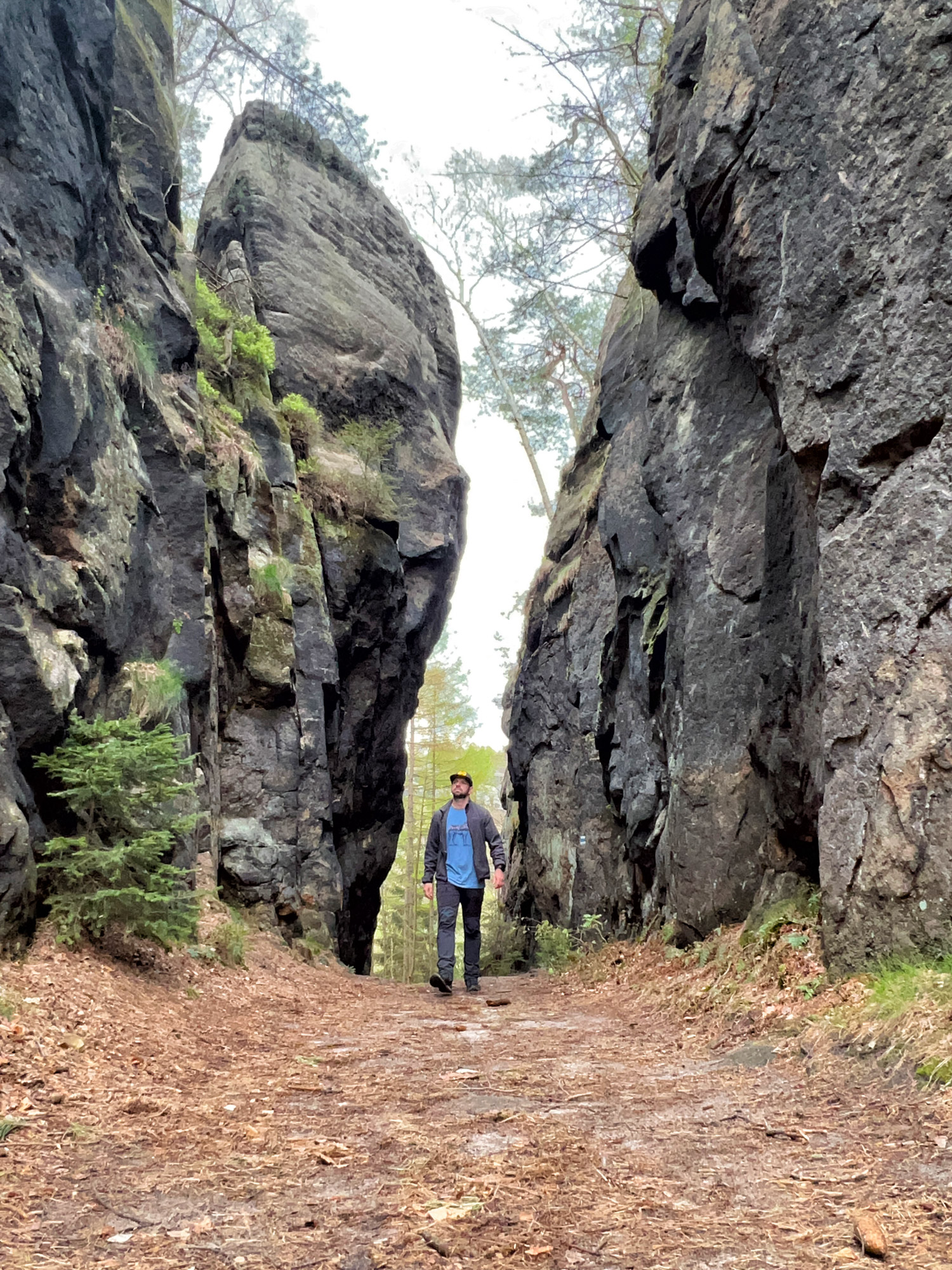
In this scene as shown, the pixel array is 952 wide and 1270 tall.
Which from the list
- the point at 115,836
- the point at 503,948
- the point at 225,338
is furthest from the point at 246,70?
the point at 503,948

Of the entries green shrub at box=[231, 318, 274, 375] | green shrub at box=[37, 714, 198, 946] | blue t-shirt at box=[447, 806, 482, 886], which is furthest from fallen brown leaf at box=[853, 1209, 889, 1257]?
green shrub at box=[231, 318, 274, 375]

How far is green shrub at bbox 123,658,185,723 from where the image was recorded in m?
7.52

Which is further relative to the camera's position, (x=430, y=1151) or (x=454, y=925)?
(x=454, y=925)

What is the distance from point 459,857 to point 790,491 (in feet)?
15.9

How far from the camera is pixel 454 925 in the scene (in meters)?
8.20

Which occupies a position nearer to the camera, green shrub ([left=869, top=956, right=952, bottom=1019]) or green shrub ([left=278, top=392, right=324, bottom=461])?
green shrub ([left=869, top=956, right=952, bottom=1019])

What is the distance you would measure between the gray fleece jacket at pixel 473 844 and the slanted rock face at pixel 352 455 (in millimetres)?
4380

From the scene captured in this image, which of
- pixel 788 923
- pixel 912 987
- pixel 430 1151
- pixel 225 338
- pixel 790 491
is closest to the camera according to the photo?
pixel 430 1151

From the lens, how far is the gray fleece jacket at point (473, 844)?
27.2 feet

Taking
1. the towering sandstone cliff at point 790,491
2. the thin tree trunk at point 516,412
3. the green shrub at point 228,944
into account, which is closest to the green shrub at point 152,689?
the green shrub at point 228,944

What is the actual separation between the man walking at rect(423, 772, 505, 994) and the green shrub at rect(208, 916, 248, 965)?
1.96 meters

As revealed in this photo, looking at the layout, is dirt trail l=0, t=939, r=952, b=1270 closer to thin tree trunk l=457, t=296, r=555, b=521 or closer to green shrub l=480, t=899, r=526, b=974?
green shrub l=480, t=899, r=526, b=974

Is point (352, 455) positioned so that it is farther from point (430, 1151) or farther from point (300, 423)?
point (430, 1151)

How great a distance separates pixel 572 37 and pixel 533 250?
628 centimetres
